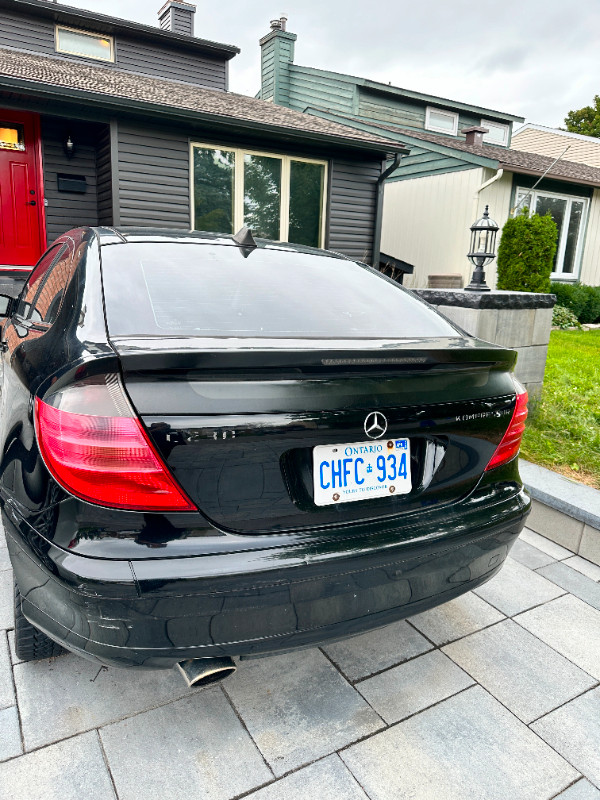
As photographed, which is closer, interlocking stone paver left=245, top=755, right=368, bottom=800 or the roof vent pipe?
interlocking stone paver left=245, top=755, right=368, bottom=800

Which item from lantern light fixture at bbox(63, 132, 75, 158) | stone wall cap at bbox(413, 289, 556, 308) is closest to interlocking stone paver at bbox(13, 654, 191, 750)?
stone wall cap at bbox(413, 289, 556, 308)

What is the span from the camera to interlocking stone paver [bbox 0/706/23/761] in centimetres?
153

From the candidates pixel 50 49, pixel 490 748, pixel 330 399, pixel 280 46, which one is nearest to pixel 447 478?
pixel 330 399

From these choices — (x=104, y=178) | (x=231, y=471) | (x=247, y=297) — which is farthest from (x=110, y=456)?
(x=104, y=178)

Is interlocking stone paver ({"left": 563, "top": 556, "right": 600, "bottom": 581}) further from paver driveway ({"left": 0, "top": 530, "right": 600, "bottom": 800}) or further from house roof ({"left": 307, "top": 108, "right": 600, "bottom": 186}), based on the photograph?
house roof ({"left": 307, "top": 108, "right": 600, "bottom": 186})

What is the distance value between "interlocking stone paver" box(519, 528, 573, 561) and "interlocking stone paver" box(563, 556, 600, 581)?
40mm

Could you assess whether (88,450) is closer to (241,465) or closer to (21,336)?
(241,465)

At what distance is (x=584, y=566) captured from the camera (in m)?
2.70

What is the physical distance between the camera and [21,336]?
2.08m

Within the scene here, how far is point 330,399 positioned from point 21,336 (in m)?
1.34

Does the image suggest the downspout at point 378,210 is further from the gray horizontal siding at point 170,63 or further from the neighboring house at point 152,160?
the gray horizontal siding at point 170,63

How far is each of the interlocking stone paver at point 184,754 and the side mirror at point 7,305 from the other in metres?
2.08

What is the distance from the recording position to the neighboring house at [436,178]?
1207 cm

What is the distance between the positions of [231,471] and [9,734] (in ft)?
3.50
